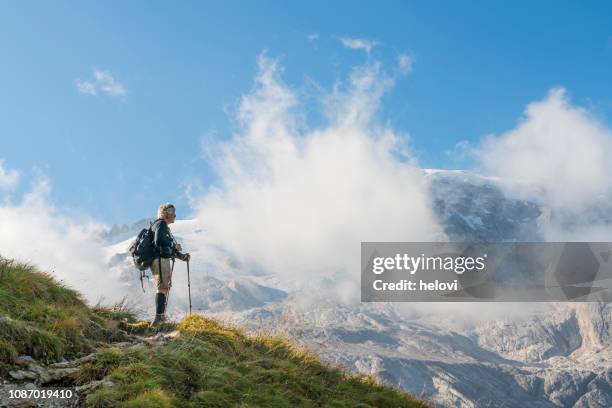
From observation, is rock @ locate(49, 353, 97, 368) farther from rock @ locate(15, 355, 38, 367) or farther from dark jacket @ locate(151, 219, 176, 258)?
dark jacket @ locate(151, 219, 176, 258)

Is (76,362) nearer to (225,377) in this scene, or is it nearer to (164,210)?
(225,377)

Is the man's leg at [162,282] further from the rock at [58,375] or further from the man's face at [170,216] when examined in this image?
the rock at [58,375]

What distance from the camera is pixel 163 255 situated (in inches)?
558

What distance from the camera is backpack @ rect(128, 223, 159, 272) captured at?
553 inches

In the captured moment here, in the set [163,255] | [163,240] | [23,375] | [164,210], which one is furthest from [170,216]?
[23,375]

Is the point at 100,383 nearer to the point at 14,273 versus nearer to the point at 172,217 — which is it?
the point at 14,273

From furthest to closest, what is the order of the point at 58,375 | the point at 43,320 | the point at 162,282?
the point at 162,282 < the point at 43,320 < the point at 58,375

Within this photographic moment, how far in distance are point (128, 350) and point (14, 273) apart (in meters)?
3.42

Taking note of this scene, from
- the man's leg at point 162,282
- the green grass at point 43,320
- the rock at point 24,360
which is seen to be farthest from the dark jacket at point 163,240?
the rock at point 24,360

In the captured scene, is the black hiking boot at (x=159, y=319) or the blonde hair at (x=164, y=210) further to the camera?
the blonde hair at (x=164, y=210)

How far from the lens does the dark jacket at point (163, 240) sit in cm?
1409

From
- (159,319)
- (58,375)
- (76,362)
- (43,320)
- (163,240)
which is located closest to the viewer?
(58,375)

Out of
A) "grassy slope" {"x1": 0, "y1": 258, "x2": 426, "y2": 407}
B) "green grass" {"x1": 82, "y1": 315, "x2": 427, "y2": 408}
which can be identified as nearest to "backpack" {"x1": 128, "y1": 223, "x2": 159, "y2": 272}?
"grassy slope" {"x1": 0, "y1": 258, "x2": 426, "y2": 407}

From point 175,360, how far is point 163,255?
4808 millimetres
